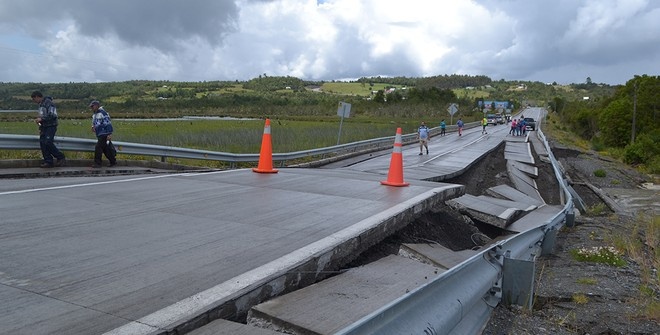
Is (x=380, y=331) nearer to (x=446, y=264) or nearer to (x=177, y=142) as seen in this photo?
(x=446, y=264)

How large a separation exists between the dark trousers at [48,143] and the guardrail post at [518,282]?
10743 millimetres

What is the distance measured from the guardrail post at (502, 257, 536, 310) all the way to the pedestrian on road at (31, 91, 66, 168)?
423 inches

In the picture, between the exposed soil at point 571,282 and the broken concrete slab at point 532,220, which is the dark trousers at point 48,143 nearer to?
the exposed soil at point 571,282

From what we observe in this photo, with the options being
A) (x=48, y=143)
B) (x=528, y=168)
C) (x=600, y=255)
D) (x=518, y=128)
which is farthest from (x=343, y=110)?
(x=518, y=128)

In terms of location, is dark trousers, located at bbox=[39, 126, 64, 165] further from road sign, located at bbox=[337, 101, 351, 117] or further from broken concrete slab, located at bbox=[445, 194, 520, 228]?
road sign, located at bbox=[337, 101, 351, 117]

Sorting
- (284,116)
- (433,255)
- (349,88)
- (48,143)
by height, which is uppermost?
(349,88)

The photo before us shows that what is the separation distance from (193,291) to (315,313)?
3.38 feet

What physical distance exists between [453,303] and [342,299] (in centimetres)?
90

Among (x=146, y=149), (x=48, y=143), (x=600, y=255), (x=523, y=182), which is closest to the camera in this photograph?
(x=600, y=255)

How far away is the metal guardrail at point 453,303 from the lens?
9.56ft

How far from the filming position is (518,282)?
5.00 metres

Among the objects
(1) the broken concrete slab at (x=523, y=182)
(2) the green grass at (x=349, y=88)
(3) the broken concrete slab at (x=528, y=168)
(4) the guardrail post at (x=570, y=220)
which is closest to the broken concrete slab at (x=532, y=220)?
(4) the guardrail post at (x=570, y=220)

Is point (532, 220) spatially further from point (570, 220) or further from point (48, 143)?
point (48, 143)

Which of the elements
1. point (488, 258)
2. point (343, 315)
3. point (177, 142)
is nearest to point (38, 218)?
point (343, 315)
